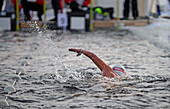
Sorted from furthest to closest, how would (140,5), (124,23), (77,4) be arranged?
(140,5) → (124,23) → (77,4)

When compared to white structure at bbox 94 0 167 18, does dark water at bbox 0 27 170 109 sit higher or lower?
lower

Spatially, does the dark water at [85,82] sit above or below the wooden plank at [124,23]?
below

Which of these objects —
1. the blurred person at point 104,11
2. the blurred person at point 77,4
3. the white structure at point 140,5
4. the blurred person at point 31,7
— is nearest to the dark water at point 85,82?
the blurred person at point 31,7

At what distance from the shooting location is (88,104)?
4.41 metres

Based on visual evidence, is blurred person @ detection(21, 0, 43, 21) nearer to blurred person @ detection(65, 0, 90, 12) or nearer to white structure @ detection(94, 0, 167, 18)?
blurred person @ detection(65, 0, 90, 12)

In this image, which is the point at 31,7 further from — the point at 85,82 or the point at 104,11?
the point at 85,82

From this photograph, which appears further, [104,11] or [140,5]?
[140,5]

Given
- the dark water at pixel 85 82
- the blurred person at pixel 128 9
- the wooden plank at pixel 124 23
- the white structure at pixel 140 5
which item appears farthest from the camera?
the white structure at pixel 140 5

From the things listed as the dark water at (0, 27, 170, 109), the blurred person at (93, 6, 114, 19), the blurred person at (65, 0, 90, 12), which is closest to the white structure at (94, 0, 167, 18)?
the blurred person at (93, 6, 114, 19)

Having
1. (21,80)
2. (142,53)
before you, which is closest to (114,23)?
(142,53)

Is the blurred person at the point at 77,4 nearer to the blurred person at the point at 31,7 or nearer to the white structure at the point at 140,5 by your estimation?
the blurred person at the point at 31,7

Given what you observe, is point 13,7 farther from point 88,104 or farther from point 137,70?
point 88,104

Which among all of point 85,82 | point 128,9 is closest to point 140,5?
point 128,9

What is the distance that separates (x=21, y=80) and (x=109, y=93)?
1.61 meters
